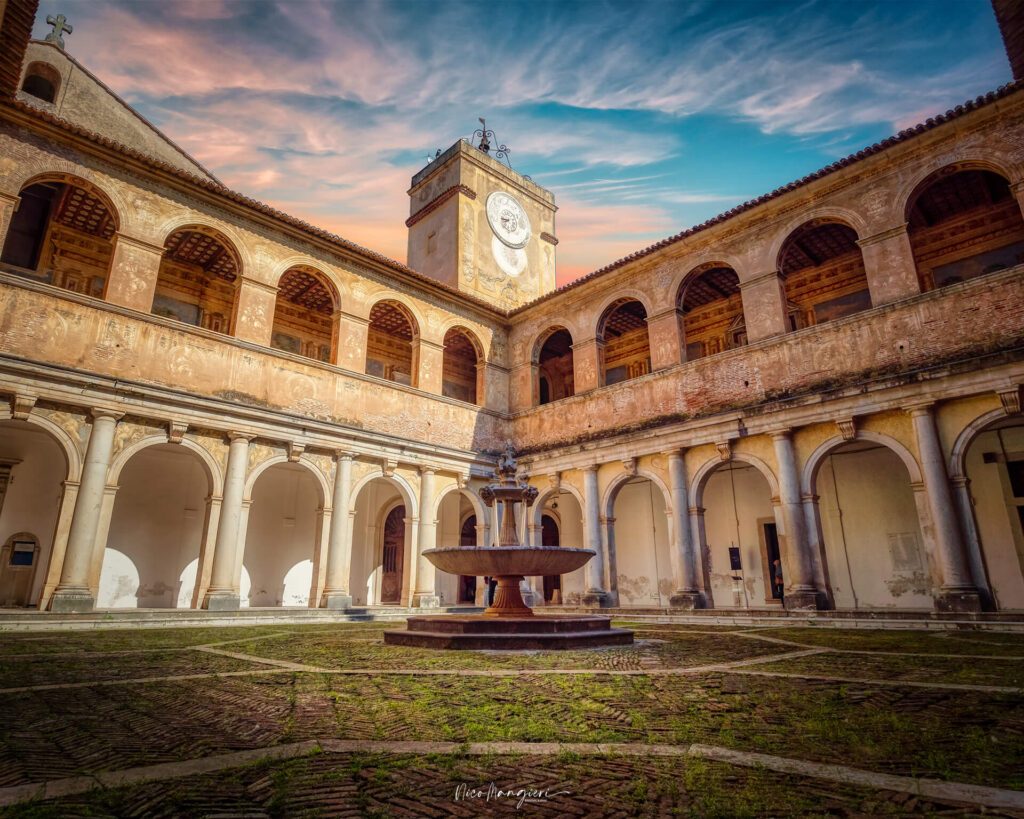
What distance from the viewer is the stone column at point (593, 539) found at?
14648 mm

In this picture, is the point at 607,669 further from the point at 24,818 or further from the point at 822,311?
the point at 822,311

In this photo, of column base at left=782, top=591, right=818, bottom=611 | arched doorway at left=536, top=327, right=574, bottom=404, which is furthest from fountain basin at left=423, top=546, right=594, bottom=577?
arched doorway at left=536, top=327, right=574, bottom=404

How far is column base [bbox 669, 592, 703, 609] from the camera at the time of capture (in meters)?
12.7

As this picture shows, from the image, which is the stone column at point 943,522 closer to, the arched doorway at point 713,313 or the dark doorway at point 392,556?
the arched doorway at point 713,313

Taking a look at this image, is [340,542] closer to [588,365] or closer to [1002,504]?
[588,365]

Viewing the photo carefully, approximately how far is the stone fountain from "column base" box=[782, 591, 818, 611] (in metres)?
5.49

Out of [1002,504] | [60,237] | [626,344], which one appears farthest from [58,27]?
[1002,504]

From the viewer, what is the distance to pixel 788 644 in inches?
253

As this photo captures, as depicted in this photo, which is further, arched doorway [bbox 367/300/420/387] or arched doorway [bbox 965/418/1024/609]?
arched doorway [bbox 367/300/420/387]

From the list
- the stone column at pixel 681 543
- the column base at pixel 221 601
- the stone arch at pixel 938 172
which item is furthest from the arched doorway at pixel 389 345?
the stone arch at pixel 938 172

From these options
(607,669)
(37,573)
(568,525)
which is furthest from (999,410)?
(37,573)

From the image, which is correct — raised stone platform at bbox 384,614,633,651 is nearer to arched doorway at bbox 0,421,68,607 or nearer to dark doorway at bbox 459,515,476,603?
arched doorway at bbox 0,421,68,607

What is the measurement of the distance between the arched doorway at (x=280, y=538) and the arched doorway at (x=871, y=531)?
1269cm

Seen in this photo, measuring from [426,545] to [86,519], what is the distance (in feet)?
23.7
